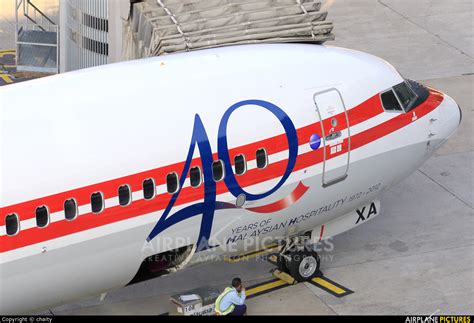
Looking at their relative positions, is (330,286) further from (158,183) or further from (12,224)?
(12,224)

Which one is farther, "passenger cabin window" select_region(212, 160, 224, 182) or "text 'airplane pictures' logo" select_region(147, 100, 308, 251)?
"passenger cabin window" select_region(212, 160, 224, 182)

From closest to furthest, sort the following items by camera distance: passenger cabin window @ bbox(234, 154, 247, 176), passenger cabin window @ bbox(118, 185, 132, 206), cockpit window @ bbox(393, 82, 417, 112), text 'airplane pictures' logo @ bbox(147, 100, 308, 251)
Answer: passenger cabin window @ bbox(118, 185, 132, 206), text 'airplane pictures' logo @ bbox(147, 100, 308, 251), passenger cabin window @ bbox(234, 154, 247, 176), cockpit window @ bbox(393, 82, 417, 112)

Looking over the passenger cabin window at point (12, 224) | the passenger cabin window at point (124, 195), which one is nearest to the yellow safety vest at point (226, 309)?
the passenger cabin window at point (124, 195)

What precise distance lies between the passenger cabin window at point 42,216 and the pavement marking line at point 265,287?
5.90m

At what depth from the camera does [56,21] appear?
39344mm

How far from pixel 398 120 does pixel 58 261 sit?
7.66m

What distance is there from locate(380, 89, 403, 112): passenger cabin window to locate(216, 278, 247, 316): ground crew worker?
459 centimetres

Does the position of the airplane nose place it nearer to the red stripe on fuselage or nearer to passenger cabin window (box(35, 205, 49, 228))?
the red stripe on fuselage

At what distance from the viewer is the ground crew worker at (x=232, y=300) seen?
70.1 feet

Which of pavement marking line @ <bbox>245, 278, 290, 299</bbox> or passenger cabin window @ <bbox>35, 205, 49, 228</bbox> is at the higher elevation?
passenger cabin window @ <bbox>35, 205, 49, 228</bbox>

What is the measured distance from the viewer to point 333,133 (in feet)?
71.0

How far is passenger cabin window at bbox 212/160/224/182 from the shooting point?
20328 mm

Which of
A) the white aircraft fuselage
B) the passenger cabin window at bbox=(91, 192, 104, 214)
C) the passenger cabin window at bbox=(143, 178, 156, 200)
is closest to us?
the white aircraft fuselage

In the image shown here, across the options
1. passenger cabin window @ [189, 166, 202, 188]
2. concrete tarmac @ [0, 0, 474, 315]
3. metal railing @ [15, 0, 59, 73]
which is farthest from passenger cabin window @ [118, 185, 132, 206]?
metal railing @ [15, 0, 59, 73]
